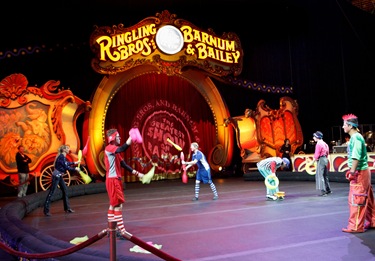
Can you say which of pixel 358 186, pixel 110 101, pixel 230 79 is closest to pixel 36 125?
pixel 110 101

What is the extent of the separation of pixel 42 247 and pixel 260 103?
15562mm

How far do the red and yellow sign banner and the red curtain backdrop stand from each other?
1.23 m

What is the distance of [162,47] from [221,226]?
1115 cm

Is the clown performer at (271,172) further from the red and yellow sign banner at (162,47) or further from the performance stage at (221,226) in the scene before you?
the red and yellow sign banner at (162,47)

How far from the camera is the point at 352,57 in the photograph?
844 inches

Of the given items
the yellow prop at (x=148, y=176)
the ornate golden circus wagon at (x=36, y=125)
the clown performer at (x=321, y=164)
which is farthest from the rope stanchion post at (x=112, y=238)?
the ornate golden circus wagon at (x=36, y=125)

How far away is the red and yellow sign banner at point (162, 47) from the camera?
15.7 m

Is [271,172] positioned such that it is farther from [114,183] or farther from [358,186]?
[114,183]

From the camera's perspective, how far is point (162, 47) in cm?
1656

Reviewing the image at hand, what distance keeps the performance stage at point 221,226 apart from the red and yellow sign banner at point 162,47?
21.6ft

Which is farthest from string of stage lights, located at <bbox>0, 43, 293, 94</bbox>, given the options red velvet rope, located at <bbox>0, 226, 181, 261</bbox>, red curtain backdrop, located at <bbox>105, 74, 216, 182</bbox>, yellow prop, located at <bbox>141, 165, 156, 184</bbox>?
red velvet rope, located at <bbox>0, 226, 181, 261</bbox>

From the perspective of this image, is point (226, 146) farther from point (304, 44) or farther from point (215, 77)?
point (304, 44)

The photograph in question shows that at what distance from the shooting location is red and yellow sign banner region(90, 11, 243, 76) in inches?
620

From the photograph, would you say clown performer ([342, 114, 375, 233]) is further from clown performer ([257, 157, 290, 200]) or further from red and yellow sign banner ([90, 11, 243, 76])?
red and yellow sign banner ([90, 11, 243, 76])
